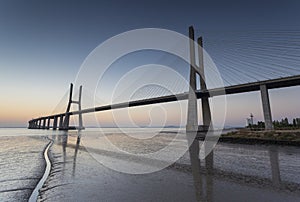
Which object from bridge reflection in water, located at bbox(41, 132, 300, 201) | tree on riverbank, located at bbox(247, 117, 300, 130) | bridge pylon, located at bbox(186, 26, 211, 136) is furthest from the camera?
bridge pylon, located at bbox(186, 26, 211, 136)

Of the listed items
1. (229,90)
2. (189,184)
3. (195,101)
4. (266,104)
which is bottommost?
(189,184)

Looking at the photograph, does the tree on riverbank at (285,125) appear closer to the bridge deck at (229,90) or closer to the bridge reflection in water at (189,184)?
the bridge deck at (229,90)

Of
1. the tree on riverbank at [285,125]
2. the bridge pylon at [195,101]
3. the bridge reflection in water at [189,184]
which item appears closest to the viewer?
the bridge reflection in water at [189,184]

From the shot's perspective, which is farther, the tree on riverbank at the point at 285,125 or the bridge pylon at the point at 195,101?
the bridge pylon at the point at 195,101

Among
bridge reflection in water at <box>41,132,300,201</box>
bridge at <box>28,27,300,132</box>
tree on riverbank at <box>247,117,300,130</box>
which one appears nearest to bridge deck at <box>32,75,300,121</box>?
bridge at <box>28,27,300,132</box>

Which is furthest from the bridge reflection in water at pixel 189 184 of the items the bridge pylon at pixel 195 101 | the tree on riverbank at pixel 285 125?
the bridge pylon at pixel 195 101

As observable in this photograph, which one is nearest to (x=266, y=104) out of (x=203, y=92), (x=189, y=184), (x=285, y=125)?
(x=285, y=125)

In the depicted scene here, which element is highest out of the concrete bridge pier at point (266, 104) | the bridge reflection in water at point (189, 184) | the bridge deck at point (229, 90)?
the bridge deck at point (229, 90)

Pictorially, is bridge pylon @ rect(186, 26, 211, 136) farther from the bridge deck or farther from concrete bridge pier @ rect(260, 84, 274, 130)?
concrete bridge pier @ rect(260, 84, 274, 130)

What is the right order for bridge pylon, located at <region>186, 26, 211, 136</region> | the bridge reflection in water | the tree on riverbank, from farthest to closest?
bridge pylon, located at <region>186, 26, 211, 136</region> < the tree on riverbank < the bridge reflection in water

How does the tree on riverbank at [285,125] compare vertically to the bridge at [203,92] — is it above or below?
below

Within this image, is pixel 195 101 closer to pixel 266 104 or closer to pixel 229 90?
pixel 229 90

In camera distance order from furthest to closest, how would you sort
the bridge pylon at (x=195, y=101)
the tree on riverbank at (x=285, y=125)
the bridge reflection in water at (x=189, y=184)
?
the bridge pylon at (x=195, y=101), the tree on riverbank at (x=285, y=125), the bridge reflection in water at (x=189, y=184)

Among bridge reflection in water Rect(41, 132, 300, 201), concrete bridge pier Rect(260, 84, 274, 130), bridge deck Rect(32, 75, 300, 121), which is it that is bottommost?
bridge reflection in water Rect(41, 132, 300, 201)
